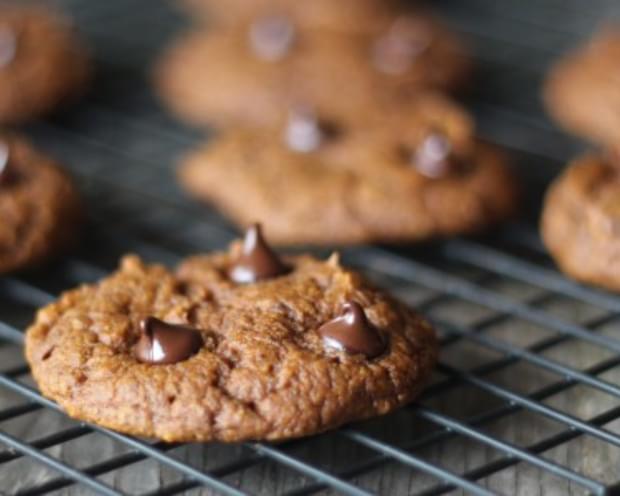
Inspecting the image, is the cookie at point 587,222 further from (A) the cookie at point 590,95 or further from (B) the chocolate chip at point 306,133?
(B) the chocolate chip at point 306,133

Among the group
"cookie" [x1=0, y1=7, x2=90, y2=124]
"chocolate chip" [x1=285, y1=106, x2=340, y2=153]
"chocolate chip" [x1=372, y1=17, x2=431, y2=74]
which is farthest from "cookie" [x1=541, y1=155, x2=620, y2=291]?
"cookie" [x1=0, y1=7, x2=90, y2=124]

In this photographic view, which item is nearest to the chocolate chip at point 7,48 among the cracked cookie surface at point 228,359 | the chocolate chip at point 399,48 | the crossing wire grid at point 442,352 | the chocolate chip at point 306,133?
the crossing wire grid at point 442,352

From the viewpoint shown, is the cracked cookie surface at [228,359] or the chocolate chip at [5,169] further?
the chocolate chip at [5,169]

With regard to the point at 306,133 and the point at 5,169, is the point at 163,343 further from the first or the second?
the point at 306,133

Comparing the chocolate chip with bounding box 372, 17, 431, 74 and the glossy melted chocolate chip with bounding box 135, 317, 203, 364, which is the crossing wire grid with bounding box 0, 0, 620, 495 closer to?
the glossy melted chocolate chip with bounding box 135, 317, 203, 364

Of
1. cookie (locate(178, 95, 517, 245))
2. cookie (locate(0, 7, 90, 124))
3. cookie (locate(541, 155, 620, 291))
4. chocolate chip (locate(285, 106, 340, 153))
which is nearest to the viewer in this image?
cookie (locate(541, 155, 620, 291))

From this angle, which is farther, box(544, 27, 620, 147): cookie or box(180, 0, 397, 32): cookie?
box(180, 0, 397, 32): cookie

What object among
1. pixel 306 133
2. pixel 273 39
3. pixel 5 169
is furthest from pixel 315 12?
pixel 5 169
